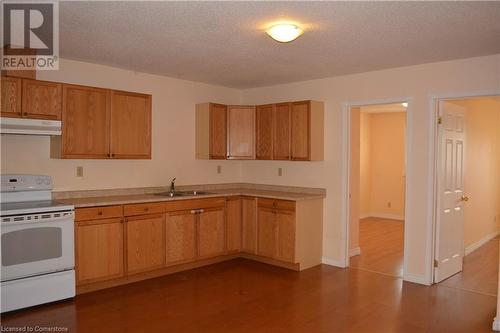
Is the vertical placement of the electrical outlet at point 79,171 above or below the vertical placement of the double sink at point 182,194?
above

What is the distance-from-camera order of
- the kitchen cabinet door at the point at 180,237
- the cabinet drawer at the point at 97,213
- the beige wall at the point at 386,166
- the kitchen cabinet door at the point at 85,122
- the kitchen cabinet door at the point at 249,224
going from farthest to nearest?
the beige wall at the point at 386,166, the kitchen cabinet door at the point at 249,224, the kitchen cabinet door at the point at 180,237, the kitchen cabinet door at the point at 85,122, the cabinet drawer at the point at 97,213

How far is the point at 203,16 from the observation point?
3.05 meters

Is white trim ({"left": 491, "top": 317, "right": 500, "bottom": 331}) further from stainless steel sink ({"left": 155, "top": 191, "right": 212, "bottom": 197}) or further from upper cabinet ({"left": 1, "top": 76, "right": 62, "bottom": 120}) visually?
upper cabinet ({"left": 1, "top": 76, "right": 62, "bottom": 120})

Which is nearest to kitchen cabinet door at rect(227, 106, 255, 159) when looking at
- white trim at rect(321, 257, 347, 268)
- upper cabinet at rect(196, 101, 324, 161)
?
upper cabinet at rect(196, 101, 324, 161)

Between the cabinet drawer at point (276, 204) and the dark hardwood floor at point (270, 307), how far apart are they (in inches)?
32.1

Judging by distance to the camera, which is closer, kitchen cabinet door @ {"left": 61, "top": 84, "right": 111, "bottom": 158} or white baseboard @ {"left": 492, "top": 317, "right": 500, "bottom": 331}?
white baseboard @ {"left": 492, "top": 317, "right": 500, "bottom": 331}

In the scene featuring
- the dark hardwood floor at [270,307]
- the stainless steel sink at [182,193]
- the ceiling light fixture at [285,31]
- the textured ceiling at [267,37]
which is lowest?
the dark hardwood floor at [270,307]

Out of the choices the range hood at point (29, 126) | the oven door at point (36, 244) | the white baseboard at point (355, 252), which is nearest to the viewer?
the oven door at point (36, 244)

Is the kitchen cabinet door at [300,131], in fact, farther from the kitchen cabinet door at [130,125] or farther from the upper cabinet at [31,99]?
the upper cabinet at [31,99]

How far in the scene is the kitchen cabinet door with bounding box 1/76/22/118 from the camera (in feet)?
12.2

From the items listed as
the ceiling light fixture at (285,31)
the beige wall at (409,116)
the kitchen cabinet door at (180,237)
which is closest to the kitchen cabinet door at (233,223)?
the kitchen cabinet door at (180,237)

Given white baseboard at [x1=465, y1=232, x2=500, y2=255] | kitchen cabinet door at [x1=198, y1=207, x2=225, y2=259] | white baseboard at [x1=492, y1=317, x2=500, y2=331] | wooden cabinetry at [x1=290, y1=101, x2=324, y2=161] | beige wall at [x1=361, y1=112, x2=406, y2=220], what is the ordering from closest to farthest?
white baseboard at [x1=492, y1=317, x2=500, y2=331], kitchen cabinet door at [x1=198, y1=207, x2=225, y2=259], wooden cabinetry at [x1=290, y1=101, x2=324, y2=161], white baseboard at [x1=465, y1=232, x2=500, y2=255], beige wall at [x1=361, y1=112, x2=406, y2=220]

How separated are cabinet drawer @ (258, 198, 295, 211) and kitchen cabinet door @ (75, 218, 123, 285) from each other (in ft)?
6.10

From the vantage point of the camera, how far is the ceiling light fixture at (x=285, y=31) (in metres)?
3.18
